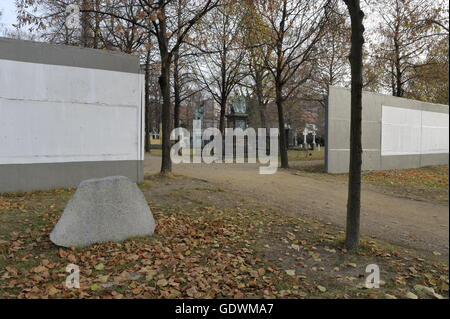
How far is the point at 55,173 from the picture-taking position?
10023mm

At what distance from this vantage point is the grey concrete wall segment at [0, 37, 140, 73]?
9.35 meters

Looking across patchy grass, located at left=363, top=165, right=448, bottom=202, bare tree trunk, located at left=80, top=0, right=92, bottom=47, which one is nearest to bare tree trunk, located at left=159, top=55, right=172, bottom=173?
bare tree trunk, located at left=80, top=0, right=92, bottom=47

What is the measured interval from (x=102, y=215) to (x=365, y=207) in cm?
645

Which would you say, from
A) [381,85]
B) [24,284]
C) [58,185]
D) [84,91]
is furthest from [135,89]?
[381,85]

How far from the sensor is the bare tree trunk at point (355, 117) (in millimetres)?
5152

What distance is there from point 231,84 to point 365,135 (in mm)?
10922

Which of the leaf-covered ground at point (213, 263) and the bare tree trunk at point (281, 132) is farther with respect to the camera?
the bare tree trunk at point (281, 132)

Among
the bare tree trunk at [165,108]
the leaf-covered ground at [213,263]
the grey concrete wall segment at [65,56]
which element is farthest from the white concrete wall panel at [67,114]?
the leaf-covered ground at [213,263]

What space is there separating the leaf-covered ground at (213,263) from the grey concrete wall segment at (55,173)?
264 centimetres

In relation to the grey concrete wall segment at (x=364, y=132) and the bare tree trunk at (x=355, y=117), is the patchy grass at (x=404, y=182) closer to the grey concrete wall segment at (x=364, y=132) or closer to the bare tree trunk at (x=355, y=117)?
the grey concrete wall segment at (x=364, y=132)

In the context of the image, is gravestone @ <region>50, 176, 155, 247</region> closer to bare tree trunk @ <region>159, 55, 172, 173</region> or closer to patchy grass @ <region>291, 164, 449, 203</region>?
bare tree trunk @ <region>159, 55, 172, 173</region>

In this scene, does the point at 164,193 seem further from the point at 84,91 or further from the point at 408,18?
the point at 408,18

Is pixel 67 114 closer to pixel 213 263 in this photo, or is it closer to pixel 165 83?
pixel 165 83

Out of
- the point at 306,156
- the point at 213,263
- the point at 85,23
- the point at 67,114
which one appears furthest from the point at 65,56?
the point at 306,156
